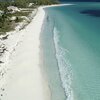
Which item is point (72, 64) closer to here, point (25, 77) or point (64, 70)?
point (64, 70)

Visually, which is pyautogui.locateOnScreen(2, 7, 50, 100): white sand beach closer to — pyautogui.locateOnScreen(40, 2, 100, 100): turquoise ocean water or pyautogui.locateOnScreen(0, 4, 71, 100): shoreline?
pyautogui.locateOnScreen(0, 4, 71, 100): shoreline

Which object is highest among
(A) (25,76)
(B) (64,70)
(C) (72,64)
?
(A) (25,76)

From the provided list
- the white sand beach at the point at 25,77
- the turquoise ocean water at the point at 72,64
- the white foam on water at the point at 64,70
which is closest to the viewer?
the white sand beach at the point at 25,77

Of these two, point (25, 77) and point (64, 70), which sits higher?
point (25, 77)

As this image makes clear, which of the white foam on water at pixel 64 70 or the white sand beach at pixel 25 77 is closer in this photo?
the white sand beach at pixel 25 77

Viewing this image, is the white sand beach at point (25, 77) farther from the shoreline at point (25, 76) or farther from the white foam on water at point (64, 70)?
the white foam on water at point (64, 70)

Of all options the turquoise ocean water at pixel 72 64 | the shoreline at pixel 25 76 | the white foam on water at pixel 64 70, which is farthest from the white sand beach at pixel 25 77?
the white foam on water at pixel 64 70

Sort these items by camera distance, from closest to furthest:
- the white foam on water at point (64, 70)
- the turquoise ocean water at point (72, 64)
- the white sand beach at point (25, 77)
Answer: the white sand beach at point (25, 77)
the turquoise ocean water at point (72, 64)
the white foam on water at point (64, 70)

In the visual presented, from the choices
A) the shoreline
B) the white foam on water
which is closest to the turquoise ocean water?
the white foam on water

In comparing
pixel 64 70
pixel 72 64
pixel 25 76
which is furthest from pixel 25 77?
pixel 72 64
